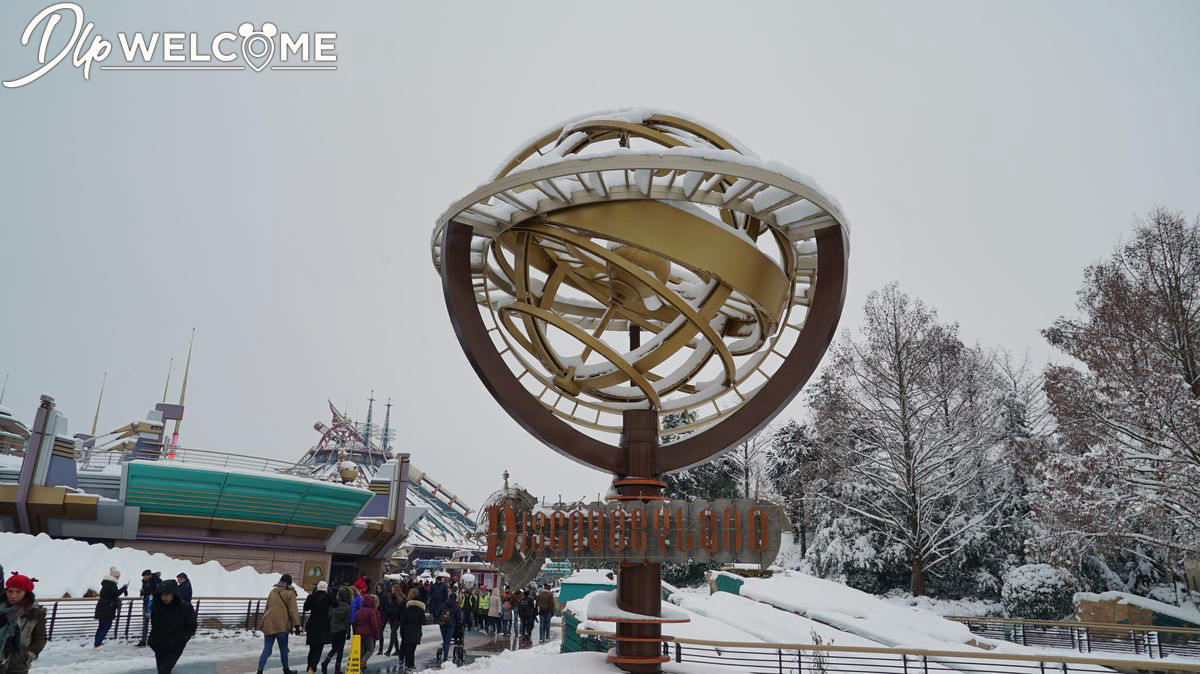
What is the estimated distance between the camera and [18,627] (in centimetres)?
658

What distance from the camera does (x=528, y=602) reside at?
22.5 meters

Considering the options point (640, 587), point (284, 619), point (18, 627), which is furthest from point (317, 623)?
point (18, 627)

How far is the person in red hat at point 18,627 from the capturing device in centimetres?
Result: 652

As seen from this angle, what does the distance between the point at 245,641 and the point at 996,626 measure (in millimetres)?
21870

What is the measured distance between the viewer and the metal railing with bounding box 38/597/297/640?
16.1 metres

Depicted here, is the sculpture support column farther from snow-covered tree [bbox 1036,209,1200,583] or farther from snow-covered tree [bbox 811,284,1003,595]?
snow-covered tree [bbox 811,284,1003,595]

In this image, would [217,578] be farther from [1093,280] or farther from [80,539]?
[1093,280]

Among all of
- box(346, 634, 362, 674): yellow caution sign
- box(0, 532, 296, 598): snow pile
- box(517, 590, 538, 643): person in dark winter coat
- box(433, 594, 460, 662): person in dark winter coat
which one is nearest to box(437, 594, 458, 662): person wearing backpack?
box(433, 594, 460, 662): person in dark winter coat

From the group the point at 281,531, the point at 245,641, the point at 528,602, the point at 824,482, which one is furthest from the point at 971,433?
the point at 281,531

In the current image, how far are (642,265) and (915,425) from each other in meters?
A: 17.9

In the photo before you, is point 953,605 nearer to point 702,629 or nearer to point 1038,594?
point 1038,594

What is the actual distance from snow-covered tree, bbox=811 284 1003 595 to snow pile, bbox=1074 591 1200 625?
155 inches

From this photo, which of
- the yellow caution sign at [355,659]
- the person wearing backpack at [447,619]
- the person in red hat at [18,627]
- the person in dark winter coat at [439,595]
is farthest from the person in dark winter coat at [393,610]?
the person in red hat at [18,627]

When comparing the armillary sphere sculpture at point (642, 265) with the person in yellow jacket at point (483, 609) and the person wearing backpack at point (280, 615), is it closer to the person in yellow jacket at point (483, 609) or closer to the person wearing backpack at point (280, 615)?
the person wearing backpack at point (280, 615)
